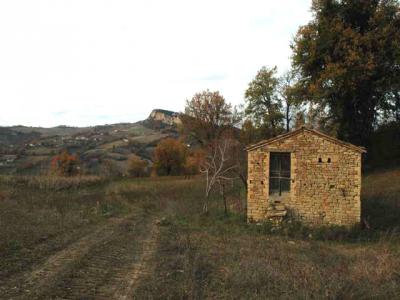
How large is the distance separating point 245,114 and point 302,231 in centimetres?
2414

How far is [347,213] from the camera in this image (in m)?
15.4

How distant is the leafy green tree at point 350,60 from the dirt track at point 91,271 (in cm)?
1923

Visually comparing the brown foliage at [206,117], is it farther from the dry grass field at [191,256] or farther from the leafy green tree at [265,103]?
the dry grass field at [191,256]

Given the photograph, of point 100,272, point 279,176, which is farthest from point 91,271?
point 279,176

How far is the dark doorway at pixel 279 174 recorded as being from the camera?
52.8 ft

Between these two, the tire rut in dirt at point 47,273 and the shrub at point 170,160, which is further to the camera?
the shrub at point 170,160

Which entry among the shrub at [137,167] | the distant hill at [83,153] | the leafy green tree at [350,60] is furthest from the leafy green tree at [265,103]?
the shrub at [137,167]

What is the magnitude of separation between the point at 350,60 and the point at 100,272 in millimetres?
22790

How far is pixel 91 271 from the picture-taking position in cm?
846

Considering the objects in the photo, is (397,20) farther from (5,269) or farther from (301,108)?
(5,269)

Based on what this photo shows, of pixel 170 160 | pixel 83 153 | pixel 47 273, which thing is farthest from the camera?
pixel 83 153

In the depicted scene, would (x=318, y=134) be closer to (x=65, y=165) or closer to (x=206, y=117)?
(x=206, y=117)

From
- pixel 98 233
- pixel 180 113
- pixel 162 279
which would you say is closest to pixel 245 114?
pixel 180 113

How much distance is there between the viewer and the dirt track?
6867 mm
